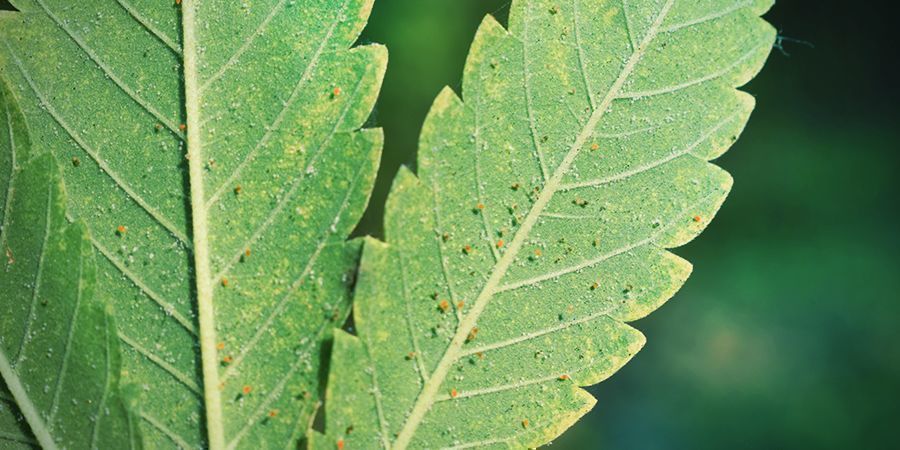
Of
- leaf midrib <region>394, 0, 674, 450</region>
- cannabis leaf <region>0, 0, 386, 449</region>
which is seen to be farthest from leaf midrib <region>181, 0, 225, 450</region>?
leaf midrib <region>394, 0, 674, 450</region>

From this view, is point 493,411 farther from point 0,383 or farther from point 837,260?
point 837,260

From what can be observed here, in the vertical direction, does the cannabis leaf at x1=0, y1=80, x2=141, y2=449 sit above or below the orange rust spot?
below

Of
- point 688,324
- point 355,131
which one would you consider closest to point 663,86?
point 355,131

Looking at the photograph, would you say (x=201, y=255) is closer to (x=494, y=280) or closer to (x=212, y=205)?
(x=212, y=205)

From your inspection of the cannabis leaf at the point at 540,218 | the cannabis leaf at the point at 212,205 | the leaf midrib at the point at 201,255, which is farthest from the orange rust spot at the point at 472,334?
the leaf midrib at the point at 201,255

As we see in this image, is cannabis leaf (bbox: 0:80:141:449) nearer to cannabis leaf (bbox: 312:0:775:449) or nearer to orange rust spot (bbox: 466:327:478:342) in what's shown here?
cannabis leaf (bbox: 312:0:775:449)

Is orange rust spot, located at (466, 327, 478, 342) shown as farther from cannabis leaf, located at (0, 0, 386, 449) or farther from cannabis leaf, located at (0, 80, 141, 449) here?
cannabis leaf, located at (0, 80, 141, 449)
